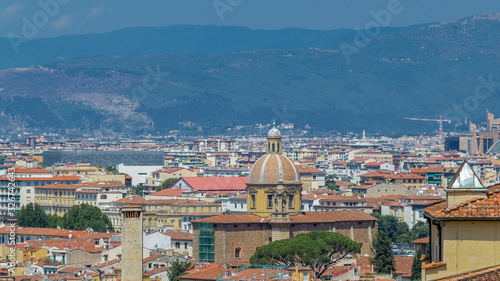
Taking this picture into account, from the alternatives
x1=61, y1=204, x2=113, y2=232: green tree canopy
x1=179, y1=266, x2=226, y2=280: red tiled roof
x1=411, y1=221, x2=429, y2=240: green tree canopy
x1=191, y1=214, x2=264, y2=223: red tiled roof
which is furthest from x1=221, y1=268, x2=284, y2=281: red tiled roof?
x1=61, y1=204, x2=113, y2=232: green tree canopy

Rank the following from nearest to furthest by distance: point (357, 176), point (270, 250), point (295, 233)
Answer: point (270, 250), point (295, 233), point (357, 176)

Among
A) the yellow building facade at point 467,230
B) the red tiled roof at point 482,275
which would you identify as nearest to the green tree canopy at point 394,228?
the yellow building facade at point 467,230

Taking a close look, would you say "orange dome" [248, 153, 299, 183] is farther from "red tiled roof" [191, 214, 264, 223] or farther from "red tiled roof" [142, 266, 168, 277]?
"red tiled roof" [142, 266, 168, 277]

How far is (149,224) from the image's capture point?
250ft

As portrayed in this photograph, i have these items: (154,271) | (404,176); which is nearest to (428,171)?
(404,176)

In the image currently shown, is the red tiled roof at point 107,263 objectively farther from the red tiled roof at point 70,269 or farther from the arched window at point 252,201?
the arched window at point 252,201

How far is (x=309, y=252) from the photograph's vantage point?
45.0 meters

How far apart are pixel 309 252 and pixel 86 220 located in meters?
28.4

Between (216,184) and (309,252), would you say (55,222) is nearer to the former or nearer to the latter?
(216,184)

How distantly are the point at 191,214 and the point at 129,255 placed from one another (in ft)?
176

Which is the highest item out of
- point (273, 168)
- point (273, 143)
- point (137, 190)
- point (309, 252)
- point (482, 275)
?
point (273, 143)

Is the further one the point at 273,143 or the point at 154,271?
the point at 273,143

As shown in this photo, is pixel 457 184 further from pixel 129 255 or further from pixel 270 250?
pixel 270 250

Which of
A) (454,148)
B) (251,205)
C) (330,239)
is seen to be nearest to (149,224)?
(251,205)
